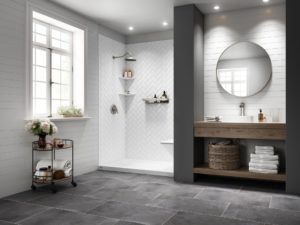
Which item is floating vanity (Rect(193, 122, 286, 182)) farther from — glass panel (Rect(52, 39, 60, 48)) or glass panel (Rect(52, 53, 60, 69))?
glass panel (Rect(52, 39, 60, 48))

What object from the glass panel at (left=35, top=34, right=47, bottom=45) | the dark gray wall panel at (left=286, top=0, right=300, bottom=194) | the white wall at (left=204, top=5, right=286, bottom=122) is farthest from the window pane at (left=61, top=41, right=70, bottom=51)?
the dark gray wall panel at (left=286, top=0, right=300, bottom=194)

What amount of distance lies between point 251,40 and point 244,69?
1.63 ft

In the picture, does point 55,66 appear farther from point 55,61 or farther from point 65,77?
point 65,77

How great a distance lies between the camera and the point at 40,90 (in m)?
4.82

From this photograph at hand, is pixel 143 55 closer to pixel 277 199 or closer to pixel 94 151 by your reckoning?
pixel 94 151

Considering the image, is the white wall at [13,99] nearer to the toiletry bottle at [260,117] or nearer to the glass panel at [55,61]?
the glass panel at [55,61]

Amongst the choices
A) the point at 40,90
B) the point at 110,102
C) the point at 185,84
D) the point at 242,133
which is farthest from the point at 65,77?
the point at 242,133

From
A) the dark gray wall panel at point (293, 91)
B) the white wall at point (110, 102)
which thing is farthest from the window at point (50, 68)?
the dark gray wall panel at point (293, 91)

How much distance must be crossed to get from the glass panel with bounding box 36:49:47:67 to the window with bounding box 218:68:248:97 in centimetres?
294

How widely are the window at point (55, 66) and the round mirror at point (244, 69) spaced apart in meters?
2.53

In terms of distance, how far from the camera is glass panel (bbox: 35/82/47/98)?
4.75 m

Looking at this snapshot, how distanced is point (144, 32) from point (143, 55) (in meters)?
0.49

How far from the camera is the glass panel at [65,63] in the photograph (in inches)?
208

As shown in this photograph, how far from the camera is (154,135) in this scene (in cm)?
647
